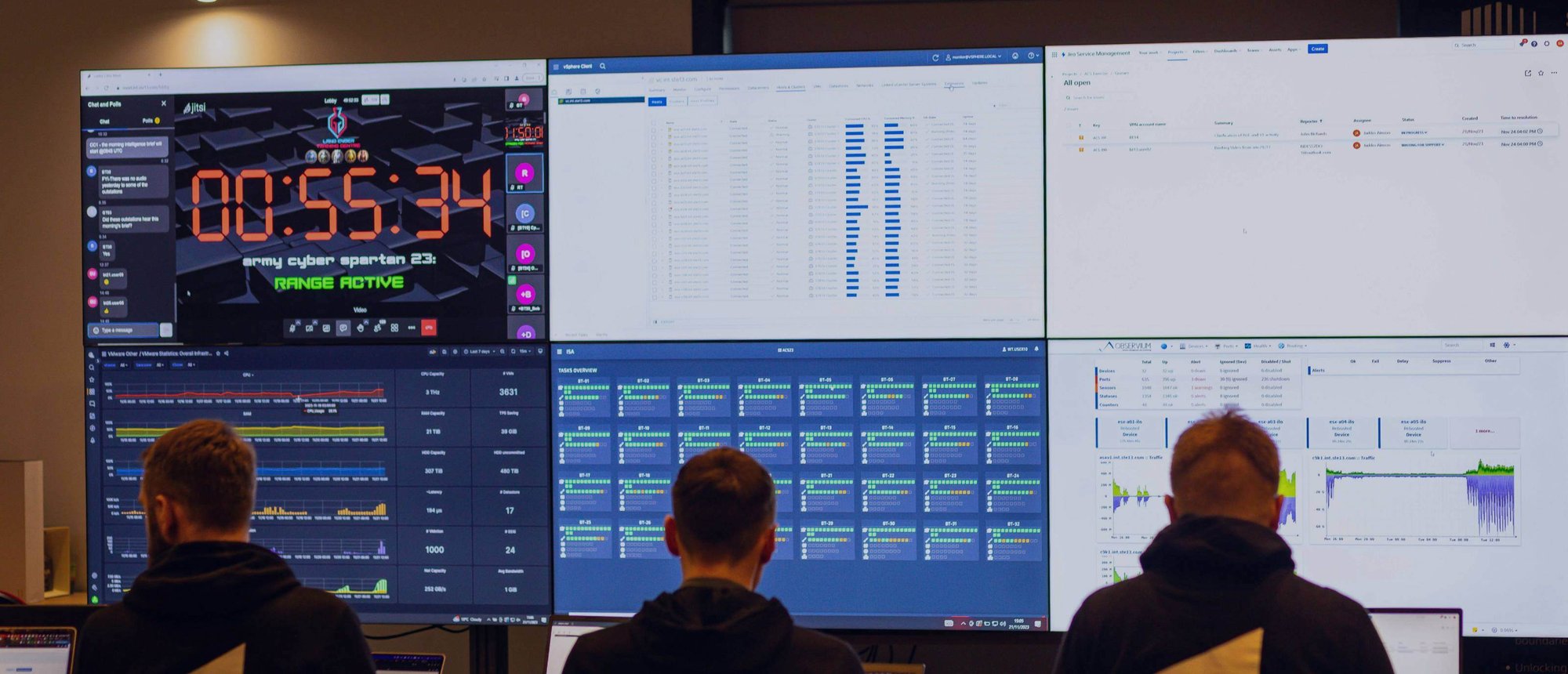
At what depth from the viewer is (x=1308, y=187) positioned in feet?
9.38

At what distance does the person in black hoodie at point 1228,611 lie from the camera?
5.82ft

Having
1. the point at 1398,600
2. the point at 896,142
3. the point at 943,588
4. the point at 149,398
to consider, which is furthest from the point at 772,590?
the point at 149,398

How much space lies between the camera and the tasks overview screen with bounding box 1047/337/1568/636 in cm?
280

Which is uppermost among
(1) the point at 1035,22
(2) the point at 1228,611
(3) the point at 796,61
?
(1) the point at 1035,22

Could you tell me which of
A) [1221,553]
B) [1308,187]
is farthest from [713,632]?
[1308,187]

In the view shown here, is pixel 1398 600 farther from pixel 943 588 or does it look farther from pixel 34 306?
pixel 34 306

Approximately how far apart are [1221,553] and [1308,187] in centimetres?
146

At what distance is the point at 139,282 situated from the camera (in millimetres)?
3084

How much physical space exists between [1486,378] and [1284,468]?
56 centimetres

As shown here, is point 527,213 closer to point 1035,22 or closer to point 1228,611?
point 1035,22

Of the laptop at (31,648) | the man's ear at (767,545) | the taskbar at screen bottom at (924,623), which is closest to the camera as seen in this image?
the man's ear at (767,545)

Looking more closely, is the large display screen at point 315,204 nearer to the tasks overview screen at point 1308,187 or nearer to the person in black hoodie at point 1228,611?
the tasks overview screen at point 1308,187

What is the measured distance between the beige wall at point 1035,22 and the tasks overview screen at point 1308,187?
52 cm

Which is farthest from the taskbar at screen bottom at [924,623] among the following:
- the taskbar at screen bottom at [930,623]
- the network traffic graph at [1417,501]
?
the network traffic graph at [1417,501]
